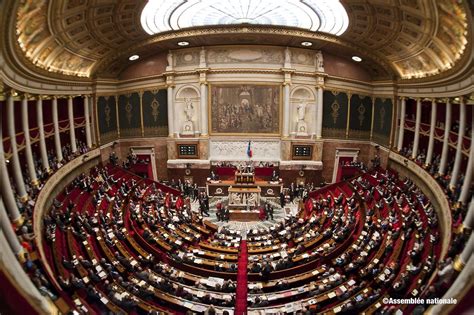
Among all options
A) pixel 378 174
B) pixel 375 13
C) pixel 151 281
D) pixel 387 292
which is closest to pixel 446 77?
pixel 375 13

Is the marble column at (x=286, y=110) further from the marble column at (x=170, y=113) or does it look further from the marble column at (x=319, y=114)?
the marble column at (x=170, y=113)

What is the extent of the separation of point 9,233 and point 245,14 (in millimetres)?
19435

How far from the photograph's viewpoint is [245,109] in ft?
85.8

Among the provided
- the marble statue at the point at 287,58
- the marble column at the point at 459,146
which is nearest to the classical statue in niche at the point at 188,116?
the marble statue at the point at 287,58

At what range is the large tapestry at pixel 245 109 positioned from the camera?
85.1 ft

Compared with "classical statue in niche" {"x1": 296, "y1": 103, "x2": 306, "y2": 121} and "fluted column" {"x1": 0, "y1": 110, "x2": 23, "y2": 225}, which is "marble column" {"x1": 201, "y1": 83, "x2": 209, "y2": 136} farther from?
"fluted column" {"x1": 0, "y1": 110, "x2": 23, "y2": 225}

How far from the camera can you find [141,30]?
20984mm

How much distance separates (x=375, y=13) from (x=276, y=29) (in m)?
7.48

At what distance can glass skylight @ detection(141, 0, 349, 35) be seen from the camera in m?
18.9

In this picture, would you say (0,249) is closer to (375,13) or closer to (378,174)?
(375,13)

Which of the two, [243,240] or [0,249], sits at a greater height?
[0,249]

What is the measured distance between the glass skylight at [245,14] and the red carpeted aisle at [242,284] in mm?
15207

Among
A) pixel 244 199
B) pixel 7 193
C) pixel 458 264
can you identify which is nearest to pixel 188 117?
pixel 244 199

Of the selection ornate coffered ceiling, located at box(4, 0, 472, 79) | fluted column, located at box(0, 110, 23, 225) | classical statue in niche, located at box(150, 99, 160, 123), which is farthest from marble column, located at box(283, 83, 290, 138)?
fluted column, located at box(0, 110, 23, 225)
